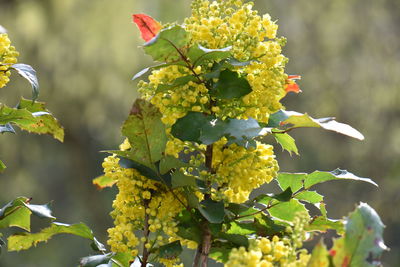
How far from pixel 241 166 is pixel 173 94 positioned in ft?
0.56

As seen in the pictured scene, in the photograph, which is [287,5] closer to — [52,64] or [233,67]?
[52,64]

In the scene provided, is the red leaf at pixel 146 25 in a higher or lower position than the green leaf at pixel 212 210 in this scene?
higher

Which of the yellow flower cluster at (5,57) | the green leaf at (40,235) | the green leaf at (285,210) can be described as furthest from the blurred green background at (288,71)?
the green leaf at (285,210)

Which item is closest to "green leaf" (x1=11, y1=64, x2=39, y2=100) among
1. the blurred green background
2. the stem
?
the stem

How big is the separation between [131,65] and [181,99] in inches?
263

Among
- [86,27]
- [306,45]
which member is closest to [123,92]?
[86,27]

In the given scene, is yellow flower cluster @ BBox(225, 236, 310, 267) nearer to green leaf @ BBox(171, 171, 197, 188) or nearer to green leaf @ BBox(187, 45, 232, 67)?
green leaf @ BBox(171, 171, 197, 188)

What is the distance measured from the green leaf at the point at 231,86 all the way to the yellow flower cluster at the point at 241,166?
0.09 metres

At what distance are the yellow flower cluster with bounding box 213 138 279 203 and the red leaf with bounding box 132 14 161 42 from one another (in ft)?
0.77

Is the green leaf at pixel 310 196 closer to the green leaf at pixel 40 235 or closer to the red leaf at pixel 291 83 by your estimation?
the red leaf at pixel 291 83

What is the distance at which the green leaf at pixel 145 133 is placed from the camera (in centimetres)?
100

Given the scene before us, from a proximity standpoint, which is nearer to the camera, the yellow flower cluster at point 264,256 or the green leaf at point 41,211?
the yellow flower cluster at point 264,256

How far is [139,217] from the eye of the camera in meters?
1.11

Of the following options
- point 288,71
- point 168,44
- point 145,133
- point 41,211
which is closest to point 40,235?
point 41,211
